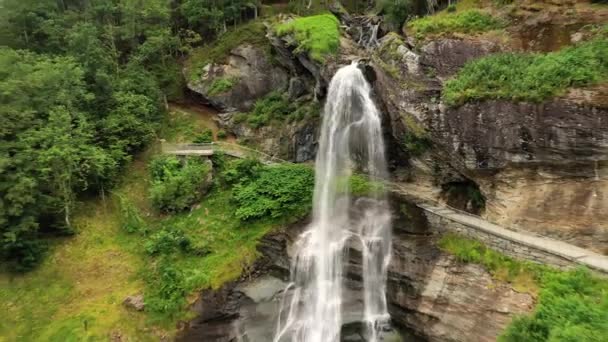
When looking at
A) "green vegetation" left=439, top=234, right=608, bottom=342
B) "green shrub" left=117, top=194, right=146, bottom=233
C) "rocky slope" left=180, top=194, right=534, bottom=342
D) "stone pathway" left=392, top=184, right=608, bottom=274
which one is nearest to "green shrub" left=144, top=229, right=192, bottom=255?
"green shrub" left=117, top=194, right=146, bottom=233

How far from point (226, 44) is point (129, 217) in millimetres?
16243

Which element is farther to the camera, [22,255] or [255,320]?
[22,255]

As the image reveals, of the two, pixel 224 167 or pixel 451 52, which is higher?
pixel 451 52

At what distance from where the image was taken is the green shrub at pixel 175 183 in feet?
69.2

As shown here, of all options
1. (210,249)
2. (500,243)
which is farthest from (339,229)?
(500,243)

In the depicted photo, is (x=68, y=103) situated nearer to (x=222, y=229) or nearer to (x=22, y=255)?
(x=22, y=255)

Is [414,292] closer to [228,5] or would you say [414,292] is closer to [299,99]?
[299,99]

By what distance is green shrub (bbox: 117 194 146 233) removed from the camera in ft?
67.1

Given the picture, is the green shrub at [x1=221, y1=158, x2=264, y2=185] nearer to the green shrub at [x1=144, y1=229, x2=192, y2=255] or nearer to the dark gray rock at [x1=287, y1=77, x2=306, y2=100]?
the green shrub at [x1=144, y1=229, x2=192, y2=255]

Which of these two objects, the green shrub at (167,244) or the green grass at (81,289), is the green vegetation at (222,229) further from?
the green grass at (81,289)

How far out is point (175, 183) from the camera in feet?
69.6

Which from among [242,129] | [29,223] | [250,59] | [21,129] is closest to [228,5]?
[250,59]

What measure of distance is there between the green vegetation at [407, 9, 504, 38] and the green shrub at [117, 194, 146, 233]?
56.1 feet

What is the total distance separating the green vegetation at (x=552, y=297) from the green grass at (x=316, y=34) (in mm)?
12891
